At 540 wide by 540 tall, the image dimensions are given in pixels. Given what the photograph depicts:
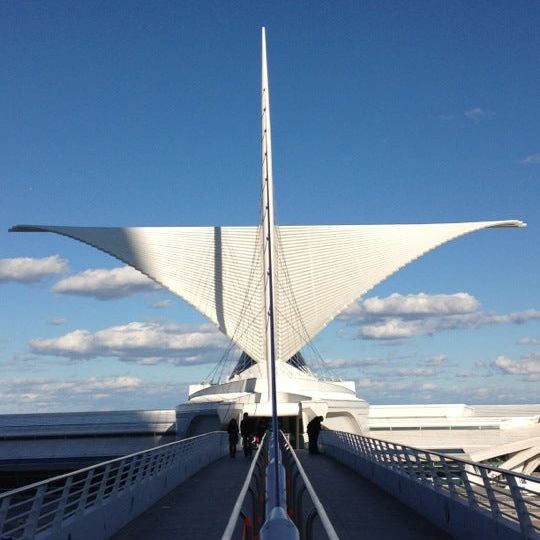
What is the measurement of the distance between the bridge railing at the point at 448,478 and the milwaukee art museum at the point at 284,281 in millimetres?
18156

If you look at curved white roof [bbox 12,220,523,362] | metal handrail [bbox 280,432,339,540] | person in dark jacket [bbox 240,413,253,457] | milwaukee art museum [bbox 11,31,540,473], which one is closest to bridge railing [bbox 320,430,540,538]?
metal handrail [bbox 280,432,339,540]

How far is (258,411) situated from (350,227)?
13732 mm

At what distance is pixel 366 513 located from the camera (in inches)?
497

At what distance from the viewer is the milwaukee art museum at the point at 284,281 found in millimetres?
48344

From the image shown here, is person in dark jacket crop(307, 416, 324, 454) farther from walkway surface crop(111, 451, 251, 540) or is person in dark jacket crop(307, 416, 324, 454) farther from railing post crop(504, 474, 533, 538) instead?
railing post crop(504, 474, 533, 538)

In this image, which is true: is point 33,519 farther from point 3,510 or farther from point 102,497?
point 102,497

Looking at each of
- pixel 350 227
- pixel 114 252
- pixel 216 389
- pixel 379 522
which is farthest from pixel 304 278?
pixel 379 522

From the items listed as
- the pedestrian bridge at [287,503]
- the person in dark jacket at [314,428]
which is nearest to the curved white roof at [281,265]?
the person in dark jacket at [314,428]

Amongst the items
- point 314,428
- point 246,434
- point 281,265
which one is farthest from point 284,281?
point 246,434

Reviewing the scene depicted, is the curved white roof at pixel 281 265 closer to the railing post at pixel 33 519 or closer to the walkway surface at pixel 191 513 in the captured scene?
the walkway surface at pixel 191 513

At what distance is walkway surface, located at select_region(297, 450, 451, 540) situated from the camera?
10.5 m

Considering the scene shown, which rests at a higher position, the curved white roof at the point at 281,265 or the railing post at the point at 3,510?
the curved white roof at the point at 281,265

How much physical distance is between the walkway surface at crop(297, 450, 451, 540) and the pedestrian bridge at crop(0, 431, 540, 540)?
0.05ft

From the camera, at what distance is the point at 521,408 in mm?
66000
